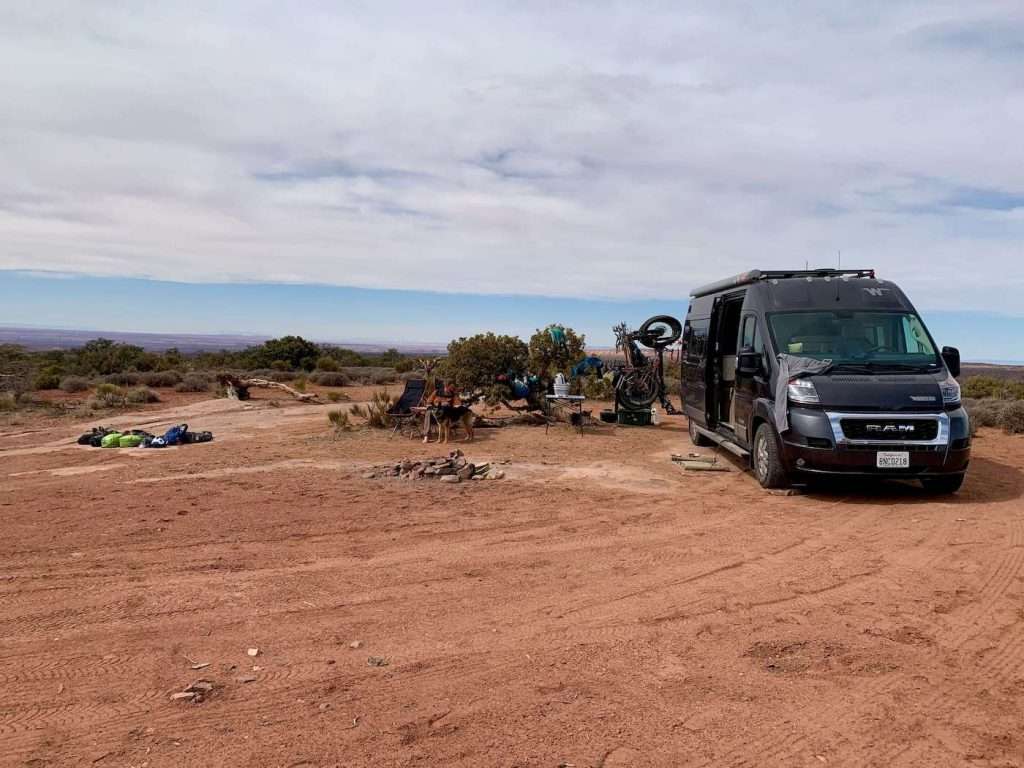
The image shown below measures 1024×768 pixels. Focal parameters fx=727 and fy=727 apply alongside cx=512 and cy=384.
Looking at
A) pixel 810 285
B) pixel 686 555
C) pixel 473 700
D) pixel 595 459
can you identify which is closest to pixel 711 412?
pixel 595 459

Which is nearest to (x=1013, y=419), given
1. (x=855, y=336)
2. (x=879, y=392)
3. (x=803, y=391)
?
(x=855, y=336)

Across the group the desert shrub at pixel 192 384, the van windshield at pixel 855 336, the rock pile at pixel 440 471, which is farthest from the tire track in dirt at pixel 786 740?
the desert shrub at pixel 192 384

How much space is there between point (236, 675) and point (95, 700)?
0.64 metres

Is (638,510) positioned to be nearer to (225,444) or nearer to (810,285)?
(810,285)

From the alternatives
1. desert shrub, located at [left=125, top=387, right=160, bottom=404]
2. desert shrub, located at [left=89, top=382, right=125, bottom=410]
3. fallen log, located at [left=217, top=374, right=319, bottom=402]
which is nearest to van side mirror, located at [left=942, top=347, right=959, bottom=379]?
fallen log, located at [left=217, top=374, right=319, bottom=402]

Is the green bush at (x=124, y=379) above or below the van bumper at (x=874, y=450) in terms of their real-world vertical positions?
below

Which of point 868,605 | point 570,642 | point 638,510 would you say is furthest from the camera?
point 638,510

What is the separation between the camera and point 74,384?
91.9ft

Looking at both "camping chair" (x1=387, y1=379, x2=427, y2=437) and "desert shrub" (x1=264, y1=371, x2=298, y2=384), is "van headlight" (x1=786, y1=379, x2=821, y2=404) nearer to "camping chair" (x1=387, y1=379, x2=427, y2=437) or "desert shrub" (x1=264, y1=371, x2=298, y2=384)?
"camping chair" (x1=387, y1=379, x2=427, y2=437)

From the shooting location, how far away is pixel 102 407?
2098 centimetres

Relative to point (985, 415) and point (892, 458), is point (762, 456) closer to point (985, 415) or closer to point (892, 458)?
point (892, 458)

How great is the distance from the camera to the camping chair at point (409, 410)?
1395cm

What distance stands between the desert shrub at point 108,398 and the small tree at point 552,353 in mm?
13372

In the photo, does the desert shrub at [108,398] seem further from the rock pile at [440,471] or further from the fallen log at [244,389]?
the rock pile at [440,471]
